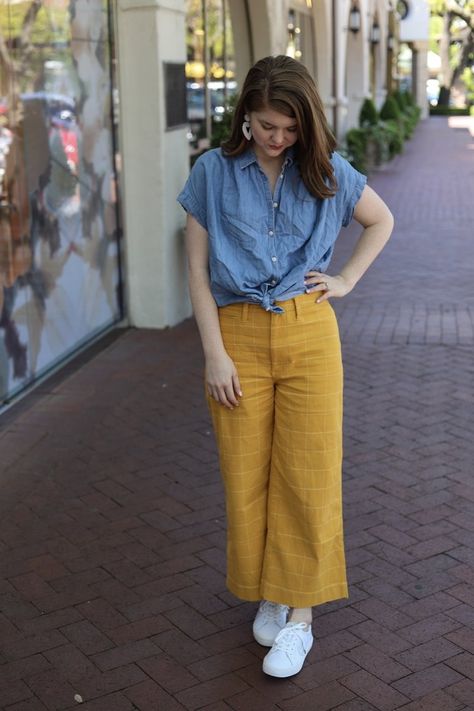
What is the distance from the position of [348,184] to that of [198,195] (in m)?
0.46

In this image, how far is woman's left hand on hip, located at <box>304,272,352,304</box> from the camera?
3.20 metres

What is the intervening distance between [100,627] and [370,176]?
17138mm

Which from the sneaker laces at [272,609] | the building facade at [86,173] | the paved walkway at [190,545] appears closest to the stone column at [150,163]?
the building facade at [86,173]

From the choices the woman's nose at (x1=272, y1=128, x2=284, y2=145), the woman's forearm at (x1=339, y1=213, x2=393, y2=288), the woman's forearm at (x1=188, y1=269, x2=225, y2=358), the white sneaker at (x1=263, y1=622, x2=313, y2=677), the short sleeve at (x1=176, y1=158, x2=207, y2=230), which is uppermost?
the woman's nose at (x1=272, y1=128, x2=284, y2=145)

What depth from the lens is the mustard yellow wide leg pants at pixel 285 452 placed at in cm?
319

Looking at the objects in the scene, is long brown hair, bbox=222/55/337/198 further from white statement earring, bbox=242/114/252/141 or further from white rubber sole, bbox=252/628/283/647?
white rubber sole, bbox=252/628/283/647

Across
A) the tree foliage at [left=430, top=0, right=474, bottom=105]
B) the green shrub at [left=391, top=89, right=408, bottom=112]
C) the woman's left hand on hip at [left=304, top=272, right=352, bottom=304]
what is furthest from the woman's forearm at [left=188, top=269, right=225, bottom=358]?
the tree foliage at [left=430, top=0, right=474, bottom=105]

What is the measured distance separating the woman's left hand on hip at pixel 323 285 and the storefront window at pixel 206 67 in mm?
6964

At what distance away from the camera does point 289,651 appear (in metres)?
3.42

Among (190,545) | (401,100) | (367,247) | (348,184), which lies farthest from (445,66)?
(348,184)

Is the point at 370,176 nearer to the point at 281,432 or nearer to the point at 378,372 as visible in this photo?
the point at 378,372

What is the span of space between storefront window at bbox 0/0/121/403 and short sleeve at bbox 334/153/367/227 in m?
3.27

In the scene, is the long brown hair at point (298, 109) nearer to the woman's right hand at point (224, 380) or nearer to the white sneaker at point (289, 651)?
the woman's right hand at point (224, 380)

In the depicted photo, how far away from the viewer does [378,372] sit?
7.00m
